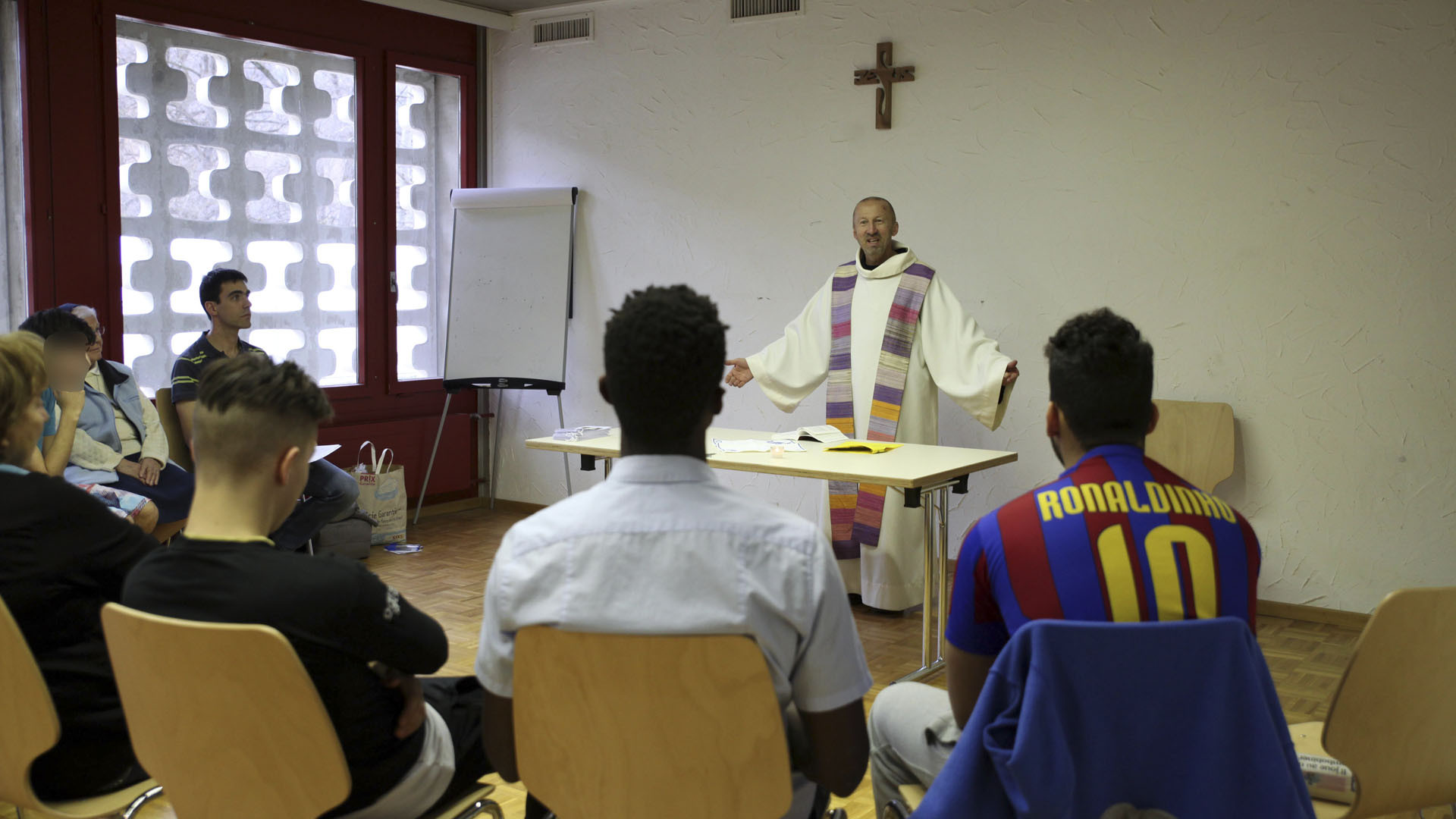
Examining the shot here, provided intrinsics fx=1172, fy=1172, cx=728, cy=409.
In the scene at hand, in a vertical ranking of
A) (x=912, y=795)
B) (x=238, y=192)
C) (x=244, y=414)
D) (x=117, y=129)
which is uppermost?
(x=117, y=129)

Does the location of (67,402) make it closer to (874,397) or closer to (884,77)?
(874,397)

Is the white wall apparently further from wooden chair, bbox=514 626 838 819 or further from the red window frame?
wooden chair, bbox=514 626 838 819

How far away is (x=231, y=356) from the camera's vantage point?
4.45 m

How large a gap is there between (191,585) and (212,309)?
11.1 feet

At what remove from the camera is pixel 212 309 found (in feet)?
15.1

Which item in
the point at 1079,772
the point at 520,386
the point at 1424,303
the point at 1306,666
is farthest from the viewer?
the point at 520,386

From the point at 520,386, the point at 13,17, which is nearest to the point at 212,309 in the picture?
the point at 13,17

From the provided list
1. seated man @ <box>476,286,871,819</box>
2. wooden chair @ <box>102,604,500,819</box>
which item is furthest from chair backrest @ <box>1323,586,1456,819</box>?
wooden chair @ <box>102,604,500,819</box>

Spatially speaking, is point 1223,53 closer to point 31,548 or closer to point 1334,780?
point 1334,780

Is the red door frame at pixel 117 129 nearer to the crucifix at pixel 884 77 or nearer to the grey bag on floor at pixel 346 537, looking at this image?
the grey bag on floor at pixel 346 537

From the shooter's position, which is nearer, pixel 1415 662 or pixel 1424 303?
pixel 1415 662

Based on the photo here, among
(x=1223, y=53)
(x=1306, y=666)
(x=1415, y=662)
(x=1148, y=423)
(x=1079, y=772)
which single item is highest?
(x=1223, y=53)

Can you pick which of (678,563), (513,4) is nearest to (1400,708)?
(678,563)

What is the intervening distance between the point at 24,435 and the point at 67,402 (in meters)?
2.19
